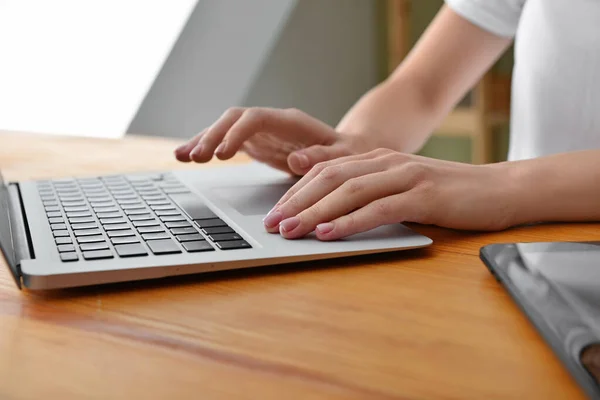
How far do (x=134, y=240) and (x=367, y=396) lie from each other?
28 centimetres

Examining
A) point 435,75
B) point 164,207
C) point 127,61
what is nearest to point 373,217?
point 164,207

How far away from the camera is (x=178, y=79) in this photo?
180cm

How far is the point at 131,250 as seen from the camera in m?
0.53

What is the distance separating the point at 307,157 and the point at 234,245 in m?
0.28

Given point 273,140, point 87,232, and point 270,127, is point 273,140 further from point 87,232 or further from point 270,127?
point 87,232

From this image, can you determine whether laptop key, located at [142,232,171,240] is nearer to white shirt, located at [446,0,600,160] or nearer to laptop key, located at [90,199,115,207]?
laptop key, located at [90,199,115,207]

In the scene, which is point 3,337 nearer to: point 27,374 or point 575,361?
point 27,374

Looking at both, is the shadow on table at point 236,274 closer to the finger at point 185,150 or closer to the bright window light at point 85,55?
the finger at point 185,150

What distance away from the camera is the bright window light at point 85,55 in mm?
1814

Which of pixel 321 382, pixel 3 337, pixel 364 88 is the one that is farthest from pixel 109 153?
pixel 364 88

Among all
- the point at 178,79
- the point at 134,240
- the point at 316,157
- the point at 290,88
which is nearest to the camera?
the point at 134,240

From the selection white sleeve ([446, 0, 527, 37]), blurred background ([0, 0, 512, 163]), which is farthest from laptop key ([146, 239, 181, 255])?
blurred background ([0, 0, 512, 163])

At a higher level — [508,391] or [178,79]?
[508,391]

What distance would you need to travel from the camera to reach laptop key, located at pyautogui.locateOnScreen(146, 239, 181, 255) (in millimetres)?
533
